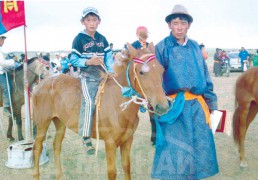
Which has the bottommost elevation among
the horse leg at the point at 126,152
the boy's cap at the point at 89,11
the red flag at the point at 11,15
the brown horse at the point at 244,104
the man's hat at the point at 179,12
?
the horse leg at the point at 126,152

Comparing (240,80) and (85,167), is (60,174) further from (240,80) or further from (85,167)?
(240,80)

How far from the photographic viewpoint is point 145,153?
5.66m

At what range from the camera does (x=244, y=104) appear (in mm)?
5059

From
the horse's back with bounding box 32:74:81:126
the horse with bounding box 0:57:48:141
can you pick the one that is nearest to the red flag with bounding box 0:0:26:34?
the horse's back with bounding box 32:74:81:126

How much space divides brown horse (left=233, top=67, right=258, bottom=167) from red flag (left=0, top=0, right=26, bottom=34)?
4.27m

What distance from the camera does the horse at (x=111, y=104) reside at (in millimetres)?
2807

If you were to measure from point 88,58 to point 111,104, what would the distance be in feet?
2.70

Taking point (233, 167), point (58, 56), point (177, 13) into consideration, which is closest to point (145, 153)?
point (233, 167)

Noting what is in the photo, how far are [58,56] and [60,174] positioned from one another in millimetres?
14535

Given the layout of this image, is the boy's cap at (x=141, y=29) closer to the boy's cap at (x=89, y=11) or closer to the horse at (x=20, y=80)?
the boy's cap at (x=89, y=11)

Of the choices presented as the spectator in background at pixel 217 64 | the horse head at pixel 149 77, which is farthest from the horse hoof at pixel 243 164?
the spectator in background at pixel 217 64

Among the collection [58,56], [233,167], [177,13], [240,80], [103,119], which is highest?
[58,56]

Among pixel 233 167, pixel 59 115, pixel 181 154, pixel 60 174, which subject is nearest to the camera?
pixel 181 154

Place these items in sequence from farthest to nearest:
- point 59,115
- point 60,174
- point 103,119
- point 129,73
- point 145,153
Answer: point 145,153, point 60,174, point 59,115, point 103,119, point 129,73
